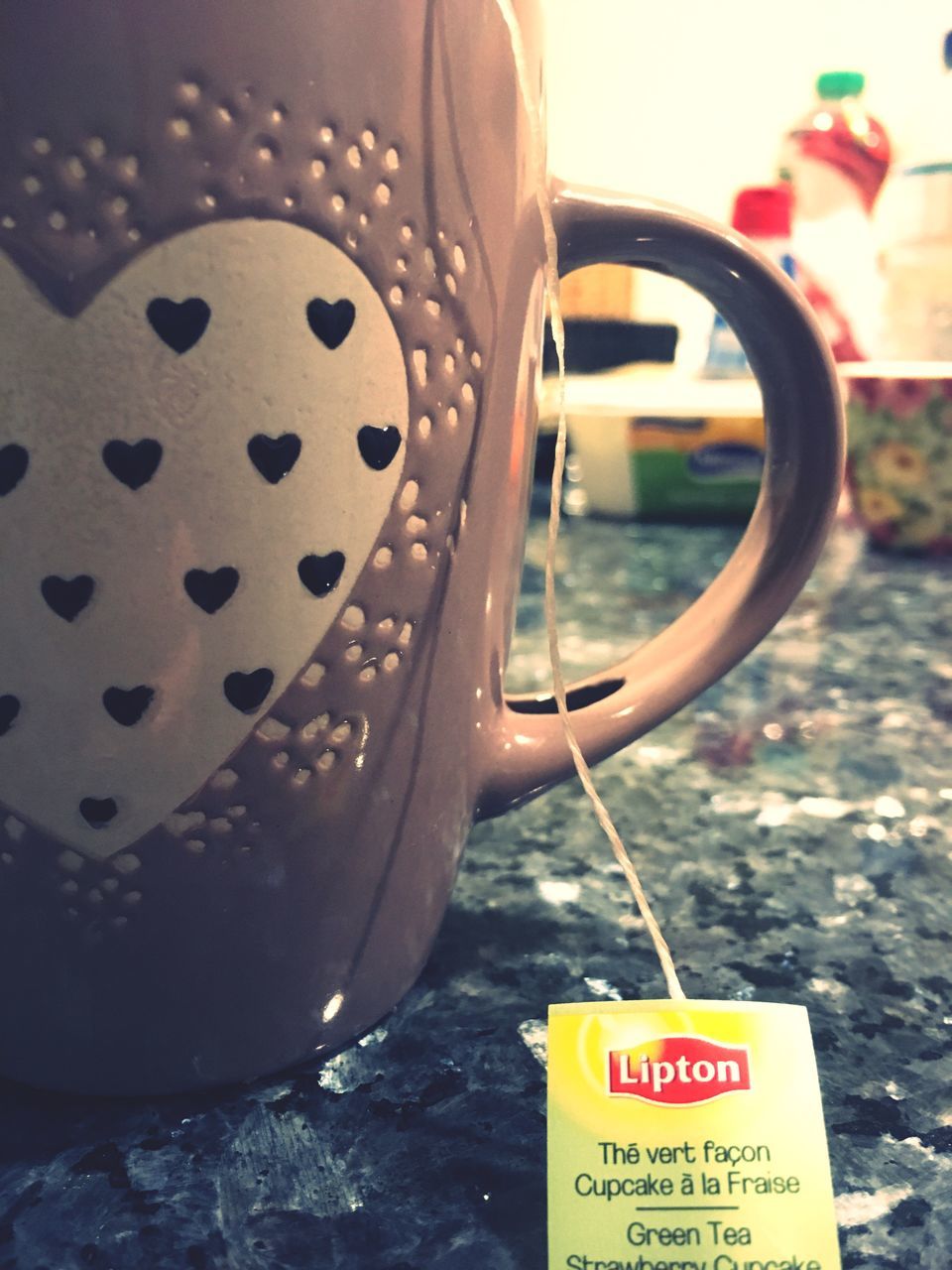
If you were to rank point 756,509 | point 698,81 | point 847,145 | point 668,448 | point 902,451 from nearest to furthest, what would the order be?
point 756,509, point 902,451, point 668,448, point 847,145, point 698,81

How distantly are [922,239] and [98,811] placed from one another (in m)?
0.87

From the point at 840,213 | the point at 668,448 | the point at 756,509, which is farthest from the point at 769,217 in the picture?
the point at 756,509

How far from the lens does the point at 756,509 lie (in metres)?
0.32

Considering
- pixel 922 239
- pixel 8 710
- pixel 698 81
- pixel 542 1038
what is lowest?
pixel 542 1038

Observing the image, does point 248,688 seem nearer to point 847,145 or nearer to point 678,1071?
point 678,1071

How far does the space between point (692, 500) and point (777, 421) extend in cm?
67

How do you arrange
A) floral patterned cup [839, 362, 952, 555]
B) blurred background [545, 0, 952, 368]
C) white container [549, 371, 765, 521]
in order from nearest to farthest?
1. floral patterned cup [839, 362, 952, 555]
2. white container [549, 371, 765, 521]
3. blurred background [545, 0, 952, 368]

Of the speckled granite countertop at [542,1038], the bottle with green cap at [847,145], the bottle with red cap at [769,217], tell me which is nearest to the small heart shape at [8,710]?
the speckled granite countertop at [542,1038]

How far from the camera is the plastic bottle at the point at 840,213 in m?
0.98

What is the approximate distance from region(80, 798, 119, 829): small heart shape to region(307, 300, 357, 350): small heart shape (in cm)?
11

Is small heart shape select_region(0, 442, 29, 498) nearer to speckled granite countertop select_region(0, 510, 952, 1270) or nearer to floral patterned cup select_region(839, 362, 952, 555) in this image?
speckled granite countertop select_region(0, 510, 952, 1270)

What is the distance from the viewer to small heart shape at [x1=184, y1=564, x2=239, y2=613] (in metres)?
0.22

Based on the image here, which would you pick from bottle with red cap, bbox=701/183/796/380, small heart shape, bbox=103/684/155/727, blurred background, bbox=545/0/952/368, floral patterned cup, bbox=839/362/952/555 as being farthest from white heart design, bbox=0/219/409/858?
blurred background, bbox=545/0/952/368

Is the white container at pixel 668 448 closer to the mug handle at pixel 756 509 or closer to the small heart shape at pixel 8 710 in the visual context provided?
the mug handle at pixel 756 509
